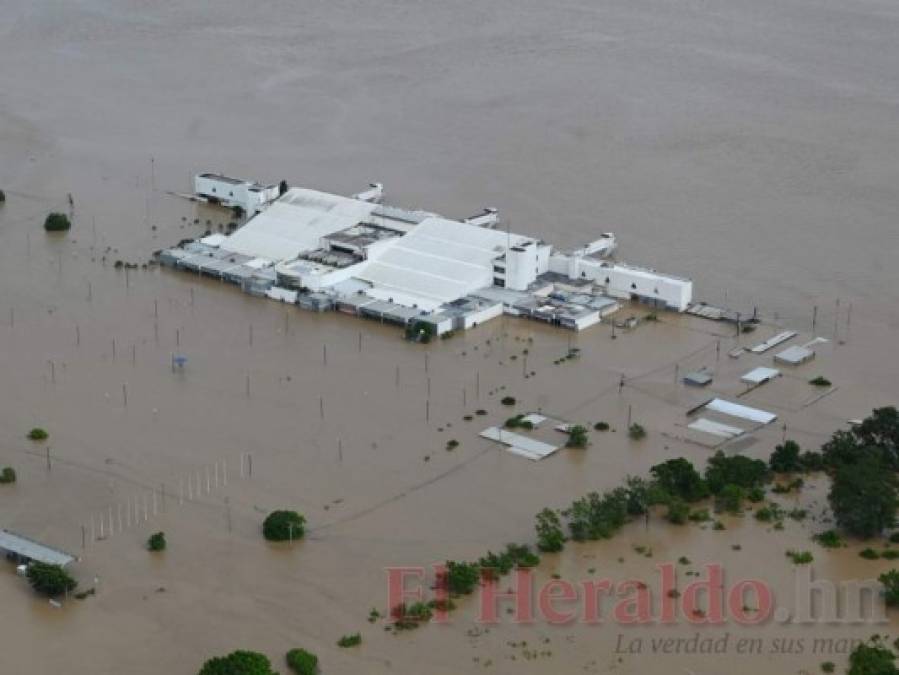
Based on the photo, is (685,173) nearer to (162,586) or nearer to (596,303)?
(596,303)

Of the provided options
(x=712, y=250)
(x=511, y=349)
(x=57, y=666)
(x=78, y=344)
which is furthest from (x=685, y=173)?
(x=57, y=666)

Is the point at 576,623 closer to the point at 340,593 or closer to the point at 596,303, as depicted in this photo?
the point at 340,593

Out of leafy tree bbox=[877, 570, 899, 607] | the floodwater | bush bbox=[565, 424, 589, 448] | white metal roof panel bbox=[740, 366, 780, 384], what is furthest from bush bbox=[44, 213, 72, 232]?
leafy tree bbox=[877, 570, 899, 607]

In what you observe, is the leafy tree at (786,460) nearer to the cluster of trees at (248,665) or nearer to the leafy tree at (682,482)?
the leafy tree at (682,482)

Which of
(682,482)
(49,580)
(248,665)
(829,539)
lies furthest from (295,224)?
(248,665)

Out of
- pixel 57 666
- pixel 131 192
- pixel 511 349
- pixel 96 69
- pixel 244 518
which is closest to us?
pixel 57 666

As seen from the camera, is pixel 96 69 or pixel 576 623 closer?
pixel 576 623

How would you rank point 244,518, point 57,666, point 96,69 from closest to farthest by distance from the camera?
point 57,666, point 244,518, point 96,69
